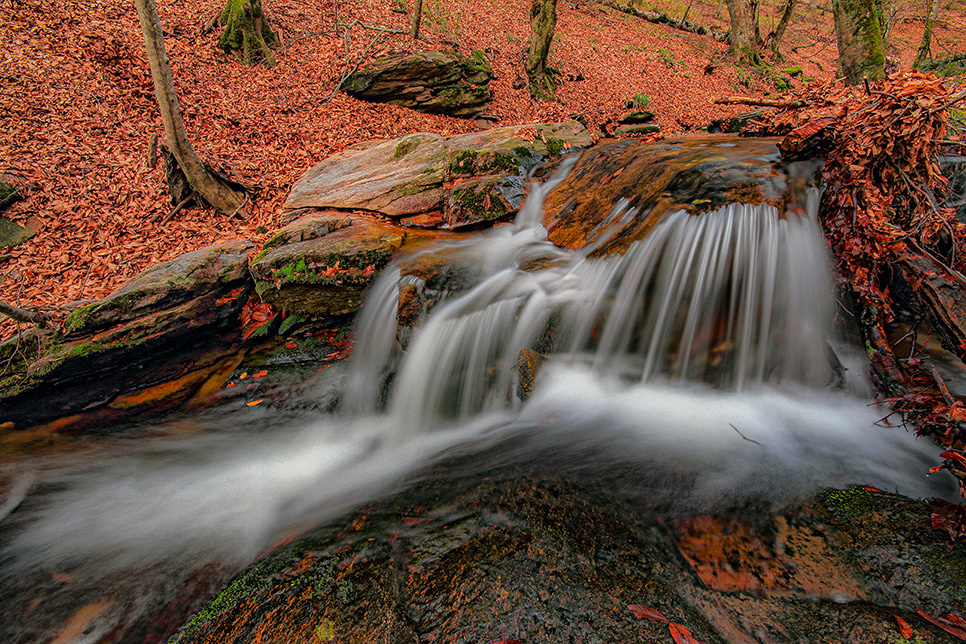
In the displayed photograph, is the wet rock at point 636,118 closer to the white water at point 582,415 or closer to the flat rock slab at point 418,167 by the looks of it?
the flat rock slab at point 418,167

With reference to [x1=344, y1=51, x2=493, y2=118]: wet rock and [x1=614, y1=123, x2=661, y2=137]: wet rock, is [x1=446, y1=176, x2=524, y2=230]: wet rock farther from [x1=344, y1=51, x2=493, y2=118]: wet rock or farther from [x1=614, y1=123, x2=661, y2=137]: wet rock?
[x1=344, y1=51, x2=493, y2=118]: wet rock

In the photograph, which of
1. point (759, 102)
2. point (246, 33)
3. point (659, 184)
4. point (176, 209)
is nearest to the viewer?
point (659, 184)

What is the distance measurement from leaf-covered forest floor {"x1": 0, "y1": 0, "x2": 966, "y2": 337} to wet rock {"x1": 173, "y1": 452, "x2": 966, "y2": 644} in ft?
16.8

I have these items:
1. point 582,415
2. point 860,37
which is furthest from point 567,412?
point 860,37

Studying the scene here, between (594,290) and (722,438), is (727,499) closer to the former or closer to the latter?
(722,438)

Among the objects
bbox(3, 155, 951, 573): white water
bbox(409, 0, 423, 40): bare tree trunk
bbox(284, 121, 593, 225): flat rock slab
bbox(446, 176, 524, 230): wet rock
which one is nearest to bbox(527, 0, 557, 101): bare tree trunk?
bbox(409, 0, 423, 40): bare tree trunk

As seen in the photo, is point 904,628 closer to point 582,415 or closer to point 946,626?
point 946,626

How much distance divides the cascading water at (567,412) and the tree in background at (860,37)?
20.7 ft

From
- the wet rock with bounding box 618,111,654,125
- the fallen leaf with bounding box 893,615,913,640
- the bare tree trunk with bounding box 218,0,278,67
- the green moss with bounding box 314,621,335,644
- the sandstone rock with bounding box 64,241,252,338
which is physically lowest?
the green moss with bounding box 314,621,335,644

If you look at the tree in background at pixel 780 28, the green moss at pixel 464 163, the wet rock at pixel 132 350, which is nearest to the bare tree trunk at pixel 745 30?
the tree in background at pixel 780 28

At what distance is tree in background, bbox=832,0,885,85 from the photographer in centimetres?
719

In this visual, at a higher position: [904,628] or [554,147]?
[554,147]

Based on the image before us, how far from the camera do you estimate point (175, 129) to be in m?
6.49

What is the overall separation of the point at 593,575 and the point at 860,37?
405 inches
